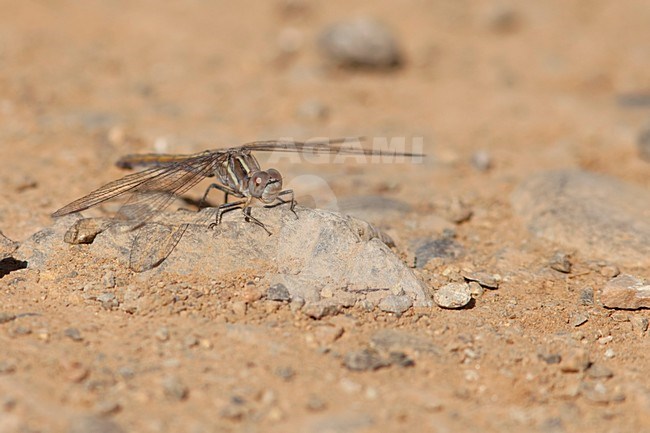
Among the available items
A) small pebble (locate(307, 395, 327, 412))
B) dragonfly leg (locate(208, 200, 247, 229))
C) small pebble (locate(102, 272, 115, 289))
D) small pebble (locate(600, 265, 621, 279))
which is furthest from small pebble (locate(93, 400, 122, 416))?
small pebble (locate(600, 265, 621, 279))

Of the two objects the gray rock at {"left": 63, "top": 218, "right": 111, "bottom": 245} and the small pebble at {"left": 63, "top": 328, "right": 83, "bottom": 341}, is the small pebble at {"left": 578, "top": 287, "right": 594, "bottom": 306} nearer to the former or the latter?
the small pebble at {"left": 63, "top": 328, "right": 83, "bottom": 341}

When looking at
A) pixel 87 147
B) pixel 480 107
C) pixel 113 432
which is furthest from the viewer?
pixel 480 107

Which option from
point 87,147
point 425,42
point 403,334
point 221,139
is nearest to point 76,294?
point 403,334

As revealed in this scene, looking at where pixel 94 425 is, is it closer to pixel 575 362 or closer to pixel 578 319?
pixel 575 362

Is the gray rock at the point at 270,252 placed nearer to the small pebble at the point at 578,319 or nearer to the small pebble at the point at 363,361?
the small pebble at the point at 363,361

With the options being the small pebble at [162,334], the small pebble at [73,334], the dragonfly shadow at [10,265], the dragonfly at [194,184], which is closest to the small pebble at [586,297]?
the dragonfly at [194,184]

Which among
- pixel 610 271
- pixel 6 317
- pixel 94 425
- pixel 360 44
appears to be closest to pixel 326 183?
pixel 610 271

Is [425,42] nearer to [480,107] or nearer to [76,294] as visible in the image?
[480,107]
